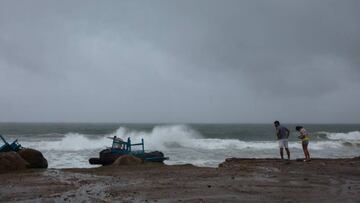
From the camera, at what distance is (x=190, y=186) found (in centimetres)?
1045

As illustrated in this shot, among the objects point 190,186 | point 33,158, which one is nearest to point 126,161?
point 33,158

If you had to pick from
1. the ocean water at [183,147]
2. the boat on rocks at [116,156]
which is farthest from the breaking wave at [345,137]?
the boat on rocks at [116,156]

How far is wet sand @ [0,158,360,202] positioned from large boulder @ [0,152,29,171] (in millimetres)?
727

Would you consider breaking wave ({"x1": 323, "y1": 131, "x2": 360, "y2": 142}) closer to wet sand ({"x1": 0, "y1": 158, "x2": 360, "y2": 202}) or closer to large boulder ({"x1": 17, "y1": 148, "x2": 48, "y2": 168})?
wet sand ({"x1": 0, "y1": 158, "x2": 360, "y2": 202})

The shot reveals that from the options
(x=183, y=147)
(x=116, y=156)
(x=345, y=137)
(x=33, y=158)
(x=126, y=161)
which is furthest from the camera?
(x=345, y=137)

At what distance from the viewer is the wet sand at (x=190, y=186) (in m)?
8.88

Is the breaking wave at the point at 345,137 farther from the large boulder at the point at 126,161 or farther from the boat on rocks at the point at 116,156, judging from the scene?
the large boulder at the point at 126,161

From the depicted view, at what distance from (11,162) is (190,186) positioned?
764cm

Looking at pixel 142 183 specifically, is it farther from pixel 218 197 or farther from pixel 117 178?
pixel 218 197

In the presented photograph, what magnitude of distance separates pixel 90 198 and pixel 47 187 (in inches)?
79.6

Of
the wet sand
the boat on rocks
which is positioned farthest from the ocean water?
the wet sand

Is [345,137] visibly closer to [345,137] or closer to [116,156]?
[345,137]

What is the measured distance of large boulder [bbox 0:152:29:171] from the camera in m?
14.4

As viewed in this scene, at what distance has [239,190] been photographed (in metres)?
9.88
